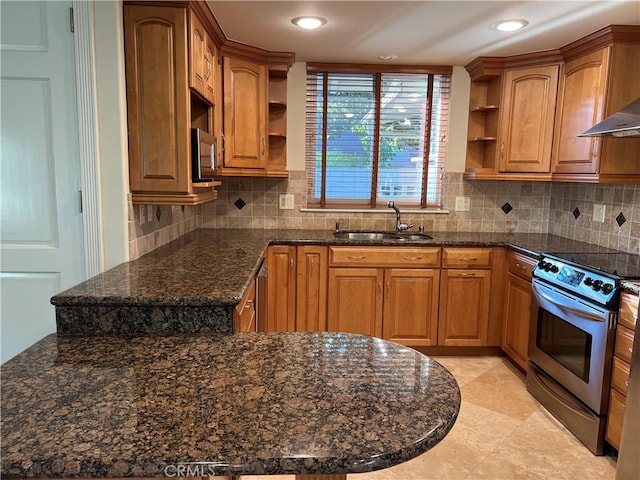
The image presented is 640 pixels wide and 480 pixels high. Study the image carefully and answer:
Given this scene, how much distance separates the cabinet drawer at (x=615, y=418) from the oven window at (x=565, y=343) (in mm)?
158

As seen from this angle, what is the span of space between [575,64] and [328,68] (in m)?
1.75

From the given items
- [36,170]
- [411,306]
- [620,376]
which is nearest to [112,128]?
[36,170]

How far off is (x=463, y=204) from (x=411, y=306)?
106cm

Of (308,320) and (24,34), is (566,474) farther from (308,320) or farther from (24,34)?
(24,34)

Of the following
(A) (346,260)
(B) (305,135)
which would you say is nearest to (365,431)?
(A) (346,260)

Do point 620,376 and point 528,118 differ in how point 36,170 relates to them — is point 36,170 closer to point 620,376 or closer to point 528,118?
point 620,376

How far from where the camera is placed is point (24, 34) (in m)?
1.97

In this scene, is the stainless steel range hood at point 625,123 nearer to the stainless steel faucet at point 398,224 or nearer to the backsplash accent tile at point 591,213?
the backsplash accent tile at point 591,213

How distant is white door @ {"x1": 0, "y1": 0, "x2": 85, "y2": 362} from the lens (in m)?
1.97

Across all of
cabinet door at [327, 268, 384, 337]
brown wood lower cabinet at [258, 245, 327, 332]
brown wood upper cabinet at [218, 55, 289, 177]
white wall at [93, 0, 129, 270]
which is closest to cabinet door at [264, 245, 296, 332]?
brown wood lower cabinet at [258, 245, 327, 332]

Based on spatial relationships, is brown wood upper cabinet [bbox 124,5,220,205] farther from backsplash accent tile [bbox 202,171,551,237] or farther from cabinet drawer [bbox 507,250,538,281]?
cabinet drawer [bbox 507,250,538,281]

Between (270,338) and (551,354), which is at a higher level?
(270,338)

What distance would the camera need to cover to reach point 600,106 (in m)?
2.74

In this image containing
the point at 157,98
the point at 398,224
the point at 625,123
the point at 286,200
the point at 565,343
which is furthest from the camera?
the point at 286,200
